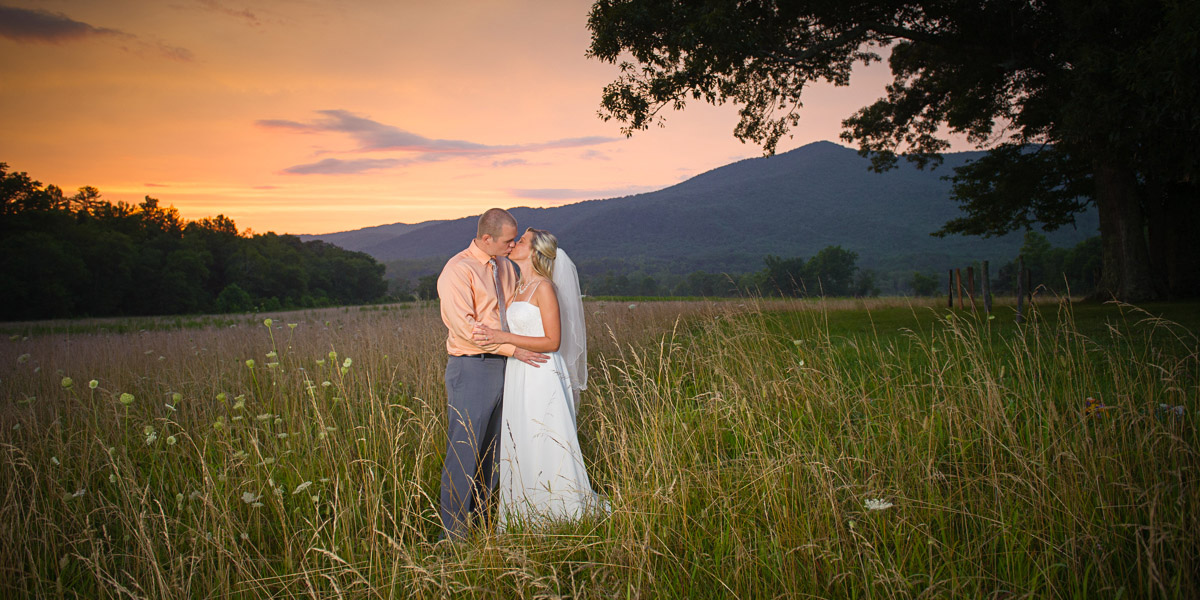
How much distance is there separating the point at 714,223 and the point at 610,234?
117 feet

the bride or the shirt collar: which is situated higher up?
the shirt collar

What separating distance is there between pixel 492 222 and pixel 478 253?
0.24 m

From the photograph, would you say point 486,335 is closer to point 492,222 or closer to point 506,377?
point 506,377

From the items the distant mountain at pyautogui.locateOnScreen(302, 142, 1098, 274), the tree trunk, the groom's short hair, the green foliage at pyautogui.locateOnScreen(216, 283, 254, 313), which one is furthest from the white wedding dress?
the distant mountain at pyautogui.locateOnScreen(302, 142, 1098, 274)

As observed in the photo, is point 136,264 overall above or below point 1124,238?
above

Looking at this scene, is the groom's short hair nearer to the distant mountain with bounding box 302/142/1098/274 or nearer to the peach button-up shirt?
the peach button-up shirt

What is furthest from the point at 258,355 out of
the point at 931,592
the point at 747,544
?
the point at 931,592

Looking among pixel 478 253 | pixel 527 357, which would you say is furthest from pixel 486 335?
pixel 478 253

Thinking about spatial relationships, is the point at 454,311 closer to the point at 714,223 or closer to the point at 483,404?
the point at 483,404

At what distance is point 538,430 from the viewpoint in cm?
438

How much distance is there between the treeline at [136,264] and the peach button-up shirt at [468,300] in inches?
1034

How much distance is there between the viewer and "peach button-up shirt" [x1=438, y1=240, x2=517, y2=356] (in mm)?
4078

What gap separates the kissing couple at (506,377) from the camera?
4.11 m

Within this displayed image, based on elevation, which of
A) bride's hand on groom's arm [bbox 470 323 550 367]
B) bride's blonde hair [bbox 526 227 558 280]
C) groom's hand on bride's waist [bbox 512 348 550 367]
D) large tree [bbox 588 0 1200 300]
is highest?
large tree [bbox 588 0 1200 300]
